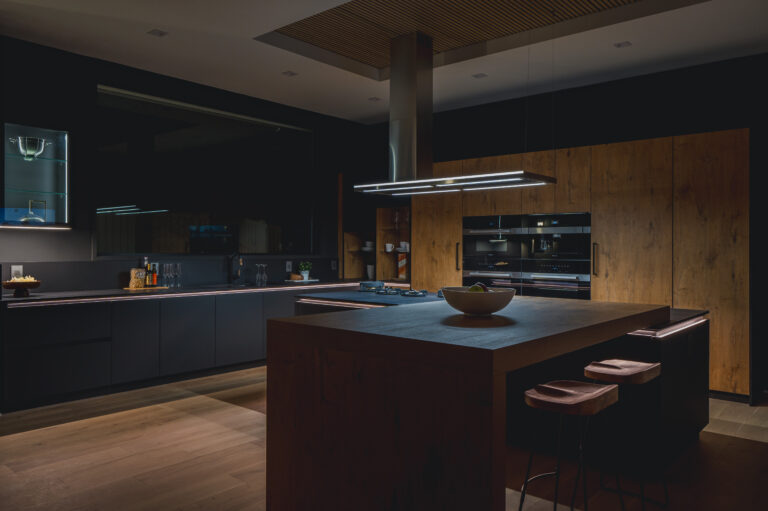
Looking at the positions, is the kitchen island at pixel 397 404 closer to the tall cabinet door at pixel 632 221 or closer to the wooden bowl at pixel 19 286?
the tall cabinet door at pixel 632 221

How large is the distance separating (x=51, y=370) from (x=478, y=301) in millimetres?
3277

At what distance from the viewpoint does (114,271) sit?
16.3 feet

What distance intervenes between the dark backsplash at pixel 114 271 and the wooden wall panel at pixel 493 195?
7.08 ft

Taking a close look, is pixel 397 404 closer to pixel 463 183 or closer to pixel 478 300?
pixel 478 300

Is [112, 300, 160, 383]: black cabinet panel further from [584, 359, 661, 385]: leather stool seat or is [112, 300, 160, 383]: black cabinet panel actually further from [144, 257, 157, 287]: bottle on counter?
[584, 359, 661, 385]: leather stool seat

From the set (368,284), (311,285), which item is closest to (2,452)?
(368,284)

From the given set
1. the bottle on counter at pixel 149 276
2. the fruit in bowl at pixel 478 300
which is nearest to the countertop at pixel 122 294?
the bottle on counter at pixel 149 276

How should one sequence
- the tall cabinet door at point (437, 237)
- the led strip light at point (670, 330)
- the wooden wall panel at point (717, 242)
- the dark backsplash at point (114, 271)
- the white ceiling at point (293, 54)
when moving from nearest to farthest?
the led strip light at point (670, 330) < the white ceiling at point (293, 54) < the wooden wall panel at point (717, 242) < the dark backsplash at point (114, 271) < the tall cabinet door at point (437, 237)

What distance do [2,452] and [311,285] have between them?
3202mm

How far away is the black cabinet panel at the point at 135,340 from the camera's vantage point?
14.5ft

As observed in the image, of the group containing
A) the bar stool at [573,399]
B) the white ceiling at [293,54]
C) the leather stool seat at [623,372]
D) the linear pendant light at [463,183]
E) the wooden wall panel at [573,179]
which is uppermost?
the white ceiling at [293,54]

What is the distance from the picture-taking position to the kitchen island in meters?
1.80

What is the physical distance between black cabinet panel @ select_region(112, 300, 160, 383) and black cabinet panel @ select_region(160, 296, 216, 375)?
0.21ft

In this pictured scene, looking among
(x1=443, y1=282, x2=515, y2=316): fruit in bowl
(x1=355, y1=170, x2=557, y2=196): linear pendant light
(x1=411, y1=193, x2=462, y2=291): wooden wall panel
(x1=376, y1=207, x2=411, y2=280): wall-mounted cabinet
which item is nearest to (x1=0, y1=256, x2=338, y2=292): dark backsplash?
(x1=376, y1=207, x2=411, y2=280): wall-mounted cabinet
